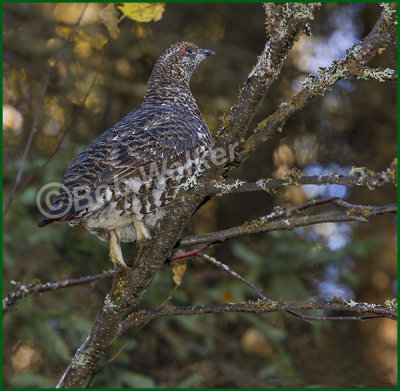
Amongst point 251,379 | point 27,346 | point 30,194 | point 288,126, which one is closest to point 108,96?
point 30,194

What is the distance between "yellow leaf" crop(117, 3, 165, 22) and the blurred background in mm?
2078

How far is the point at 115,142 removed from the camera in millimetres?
3652

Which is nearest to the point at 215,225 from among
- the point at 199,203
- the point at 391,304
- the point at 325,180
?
the point at 199,203

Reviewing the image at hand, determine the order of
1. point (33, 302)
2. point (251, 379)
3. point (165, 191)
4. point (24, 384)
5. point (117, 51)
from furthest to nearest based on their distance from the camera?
point (117, 51)
point (251, 379)
point (33, 302)
point (24, 384)
point (165, 191)

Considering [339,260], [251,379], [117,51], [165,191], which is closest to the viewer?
[165,191]

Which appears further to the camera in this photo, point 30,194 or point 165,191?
point 30,194

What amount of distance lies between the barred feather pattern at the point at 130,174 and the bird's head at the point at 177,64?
3.00 feet

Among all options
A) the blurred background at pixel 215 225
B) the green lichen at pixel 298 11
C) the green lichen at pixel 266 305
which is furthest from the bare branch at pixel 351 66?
the blurred background at pixel 215 225

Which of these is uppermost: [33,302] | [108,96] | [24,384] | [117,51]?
[117,51]

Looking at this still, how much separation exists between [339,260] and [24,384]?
11.0ft

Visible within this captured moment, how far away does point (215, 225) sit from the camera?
6.09m

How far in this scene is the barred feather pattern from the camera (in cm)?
343

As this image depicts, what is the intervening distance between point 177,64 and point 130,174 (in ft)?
5.66

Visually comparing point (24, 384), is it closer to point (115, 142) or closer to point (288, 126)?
point (115, 142)
